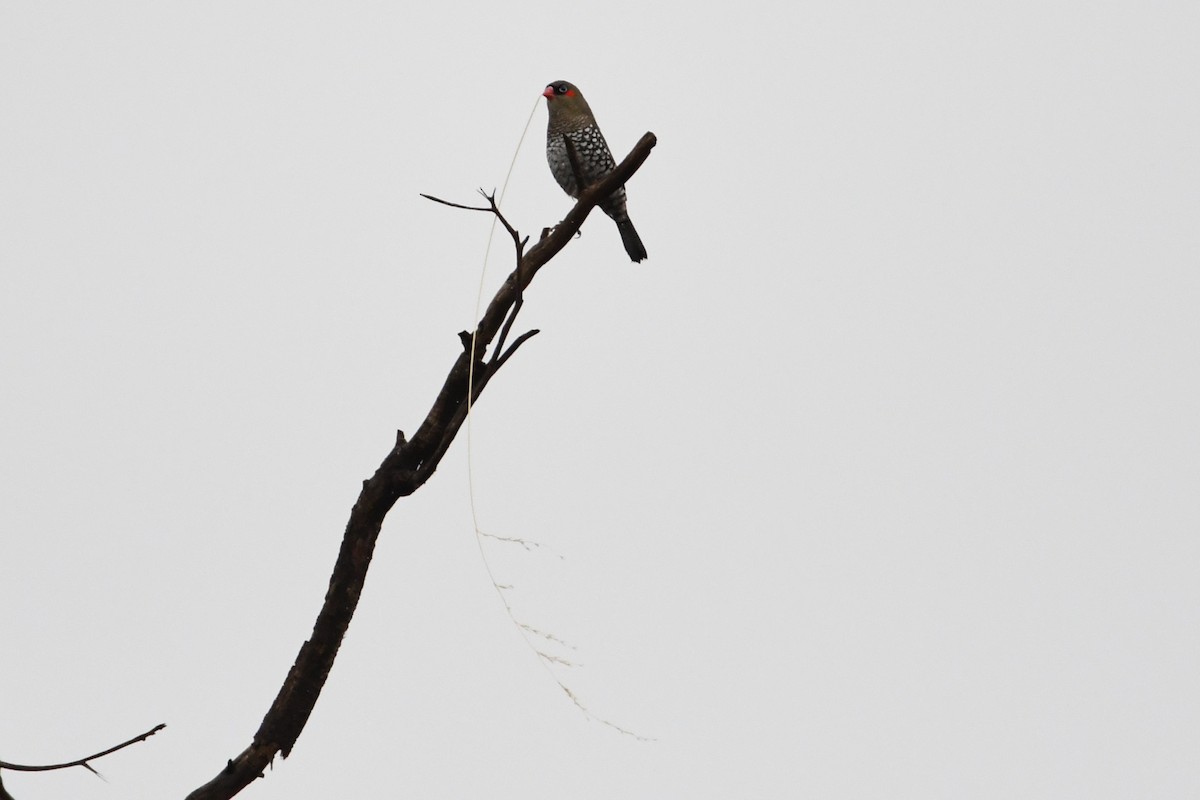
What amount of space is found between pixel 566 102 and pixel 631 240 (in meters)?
0.69

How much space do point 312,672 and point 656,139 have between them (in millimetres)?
1553

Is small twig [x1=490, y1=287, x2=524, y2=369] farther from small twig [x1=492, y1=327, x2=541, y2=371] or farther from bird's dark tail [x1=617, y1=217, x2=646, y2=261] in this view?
bird's dark tail [x1=617, y1=217, x2=646, y2=261]

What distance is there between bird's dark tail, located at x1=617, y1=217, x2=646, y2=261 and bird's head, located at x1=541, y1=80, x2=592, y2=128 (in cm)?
51

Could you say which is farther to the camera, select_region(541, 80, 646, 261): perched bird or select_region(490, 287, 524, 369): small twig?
select_region(541, 80, 646, 261): perched bird

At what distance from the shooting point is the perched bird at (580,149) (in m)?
5.05

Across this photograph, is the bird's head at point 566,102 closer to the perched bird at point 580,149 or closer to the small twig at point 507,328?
the perched bird at point 580,149

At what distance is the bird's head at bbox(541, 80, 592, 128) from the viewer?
5.17 meters

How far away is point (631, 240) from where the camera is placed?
5.29 metres

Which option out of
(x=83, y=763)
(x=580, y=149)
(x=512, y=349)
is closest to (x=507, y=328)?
(x=512, y=349)

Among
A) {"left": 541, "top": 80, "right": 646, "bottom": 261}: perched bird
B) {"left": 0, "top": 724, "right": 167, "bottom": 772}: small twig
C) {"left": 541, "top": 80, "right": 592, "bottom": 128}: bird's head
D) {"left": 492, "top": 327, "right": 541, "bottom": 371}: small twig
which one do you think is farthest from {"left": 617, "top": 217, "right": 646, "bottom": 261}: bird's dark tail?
{"left": 0, "top": 724, "right": 167, "bottom": 772}: small twig

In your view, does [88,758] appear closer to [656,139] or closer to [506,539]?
[506,539]

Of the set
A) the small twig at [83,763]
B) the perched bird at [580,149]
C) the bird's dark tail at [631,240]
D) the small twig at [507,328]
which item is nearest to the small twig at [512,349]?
the small twig at [507,328]

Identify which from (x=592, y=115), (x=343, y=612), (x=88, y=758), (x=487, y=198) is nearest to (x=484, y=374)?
(x=487, y=198)

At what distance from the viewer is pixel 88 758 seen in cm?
248
